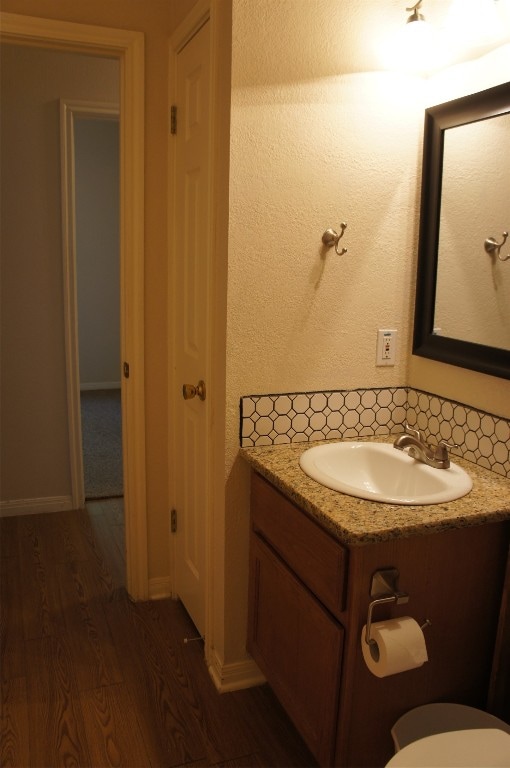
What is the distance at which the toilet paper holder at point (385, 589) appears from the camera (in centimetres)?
142

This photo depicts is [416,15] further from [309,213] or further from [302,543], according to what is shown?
[302,543]

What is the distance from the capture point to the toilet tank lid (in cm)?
123

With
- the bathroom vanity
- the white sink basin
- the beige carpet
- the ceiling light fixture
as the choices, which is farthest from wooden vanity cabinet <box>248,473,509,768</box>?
the beige carpet

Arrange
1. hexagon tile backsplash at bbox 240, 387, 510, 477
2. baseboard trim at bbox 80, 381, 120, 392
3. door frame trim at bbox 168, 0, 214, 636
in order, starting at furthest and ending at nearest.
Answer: baseboard trim at bbox 80, 381, 120, 392 < door frame trim at bbox 168, 0, 214, 636 < hexagon tile backsplash at bbox 240, 387, 510, 477

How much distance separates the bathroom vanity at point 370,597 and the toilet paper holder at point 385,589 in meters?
0.01

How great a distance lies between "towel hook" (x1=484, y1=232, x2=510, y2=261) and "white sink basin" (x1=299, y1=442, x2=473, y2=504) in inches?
21.6

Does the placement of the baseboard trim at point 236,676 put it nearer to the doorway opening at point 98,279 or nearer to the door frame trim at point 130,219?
the door frame trim at point 130,219

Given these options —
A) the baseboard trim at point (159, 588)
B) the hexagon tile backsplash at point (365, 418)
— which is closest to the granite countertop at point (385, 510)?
the hexagon tile backsplash at point (365, 418)

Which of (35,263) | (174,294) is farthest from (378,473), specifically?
(35,263)

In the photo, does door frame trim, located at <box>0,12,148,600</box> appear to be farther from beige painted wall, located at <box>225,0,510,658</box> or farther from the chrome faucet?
the chrome faucet

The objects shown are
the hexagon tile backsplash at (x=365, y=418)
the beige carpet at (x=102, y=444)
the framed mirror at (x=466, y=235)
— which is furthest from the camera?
the beige carpet at (x=102, y=444)

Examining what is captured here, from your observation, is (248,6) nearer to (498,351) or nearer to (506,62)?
(506,62)

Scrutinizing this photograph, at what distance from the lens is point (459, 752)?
1.26 metres

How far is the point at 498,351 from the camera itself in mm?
1668
